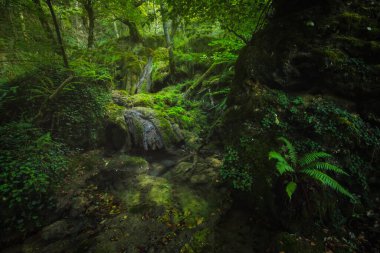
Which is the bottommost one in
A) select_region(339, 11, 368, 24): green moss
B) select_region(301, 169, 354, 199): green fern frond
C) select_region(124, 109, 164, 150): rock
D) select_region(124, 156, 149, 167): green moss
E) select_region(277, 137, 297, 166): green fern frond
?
select_region(124, 156, 149, 167): green moss

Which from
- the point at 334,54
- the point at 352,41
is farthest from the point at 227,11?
the point at 352,41

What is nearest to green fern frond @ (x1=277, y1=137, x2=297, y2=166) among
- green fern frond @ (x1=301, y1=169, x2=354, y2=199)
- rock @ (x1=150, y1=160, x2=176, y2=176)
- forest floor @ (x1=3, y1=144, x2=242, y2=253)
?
green fern frond @ (x1=301, y1=169, x2=354, y2=199)

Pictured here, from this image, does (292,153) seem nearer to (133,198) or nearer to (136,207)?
(136,207)

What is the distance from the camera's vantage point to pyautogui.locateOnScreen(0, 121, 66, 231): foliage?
3998 mm

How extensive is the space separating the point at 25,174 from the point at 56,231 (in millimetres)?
1422

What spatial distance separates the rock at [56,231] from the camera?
406cm

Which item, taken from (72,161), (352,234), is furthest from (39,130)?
(352,234)

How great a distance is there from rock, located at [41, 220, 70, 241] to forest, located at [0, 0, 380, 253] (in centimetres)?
3

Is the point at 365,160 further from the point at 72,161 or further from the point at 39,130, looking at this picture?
the point at 39,130

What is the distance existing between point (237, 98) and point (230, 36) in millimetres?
3160

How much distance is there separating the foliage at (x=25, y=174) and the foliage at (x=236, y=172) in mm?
4104

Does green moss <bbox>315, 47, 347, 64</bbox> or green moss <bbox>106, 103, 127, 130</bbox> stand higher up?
green moss <bbox>315, 47, 347, 64</bbox>

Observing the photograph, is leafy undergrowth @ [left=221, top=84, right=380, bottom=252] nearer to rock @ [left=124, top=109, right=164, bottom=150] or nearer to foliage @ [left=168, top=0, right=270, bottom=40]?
foliage @ [left=168, top=0, right=270, bottom=40]

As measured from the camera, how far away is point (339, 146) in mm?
4164
